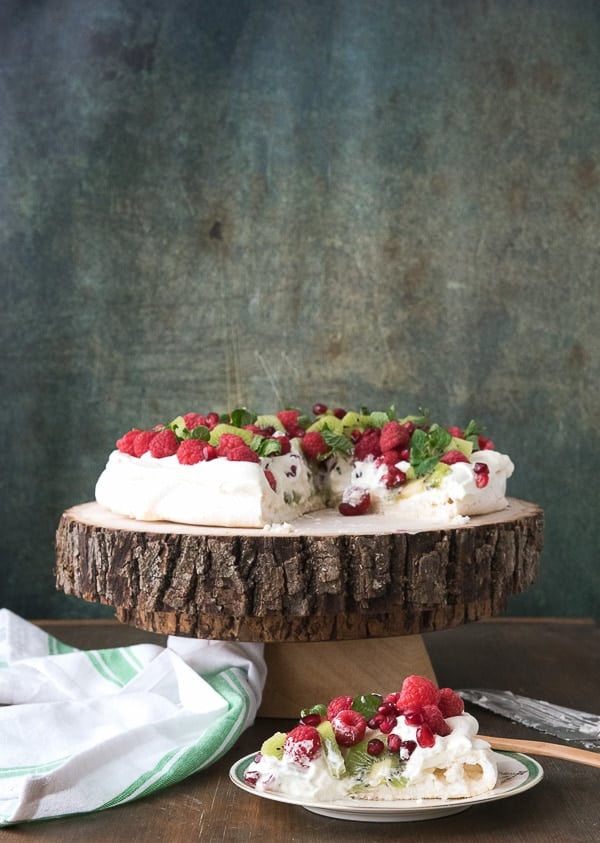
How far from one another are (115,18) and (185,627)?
276 cm

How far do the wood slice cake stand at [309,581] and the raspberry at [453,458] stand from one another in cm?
18

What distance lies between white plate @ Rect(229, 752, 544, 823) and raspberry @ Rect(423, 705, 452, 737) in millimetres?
132

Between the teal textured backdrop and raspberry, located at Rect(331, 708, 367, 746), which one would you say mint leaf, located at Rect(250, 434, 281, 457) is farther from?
the teal textured backdrop

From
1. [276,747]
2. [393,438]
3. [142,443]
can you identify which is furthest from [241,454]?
[276,747]

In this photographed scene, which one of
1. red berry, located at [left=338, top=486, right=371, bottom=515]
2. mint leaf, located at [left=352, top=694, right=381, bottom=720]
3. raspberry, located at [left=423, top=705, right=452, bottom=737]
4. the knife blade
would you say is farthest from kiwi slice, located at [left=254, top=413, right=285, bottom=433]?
raspberry, located at [left=423, top=705, right=452, bottom=737]

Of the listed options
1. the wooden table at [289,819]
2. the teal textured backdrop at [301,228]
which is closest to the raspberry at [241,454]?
the wooden table at [289,819]

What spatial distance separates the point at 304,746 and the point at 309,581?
22.8 inches

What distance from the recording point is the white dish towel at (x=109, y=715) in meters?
2.45

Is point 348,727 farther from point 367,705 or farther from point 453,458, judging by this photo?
point 453,458

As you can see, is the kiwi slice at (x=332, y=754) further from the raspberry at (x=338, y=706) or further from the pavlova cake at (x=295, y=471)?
the pavlova cake at (x=295, y=471)

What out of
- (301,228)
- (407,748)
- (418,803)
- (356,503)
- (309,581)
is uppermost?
(301,228)

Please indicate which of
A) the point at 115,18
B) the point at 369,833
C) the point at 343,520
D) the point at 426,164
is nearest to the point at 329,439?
the point at 343,520

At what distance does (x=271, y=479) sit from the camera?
9.59ft

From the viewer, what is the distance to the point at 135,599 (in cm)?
277
